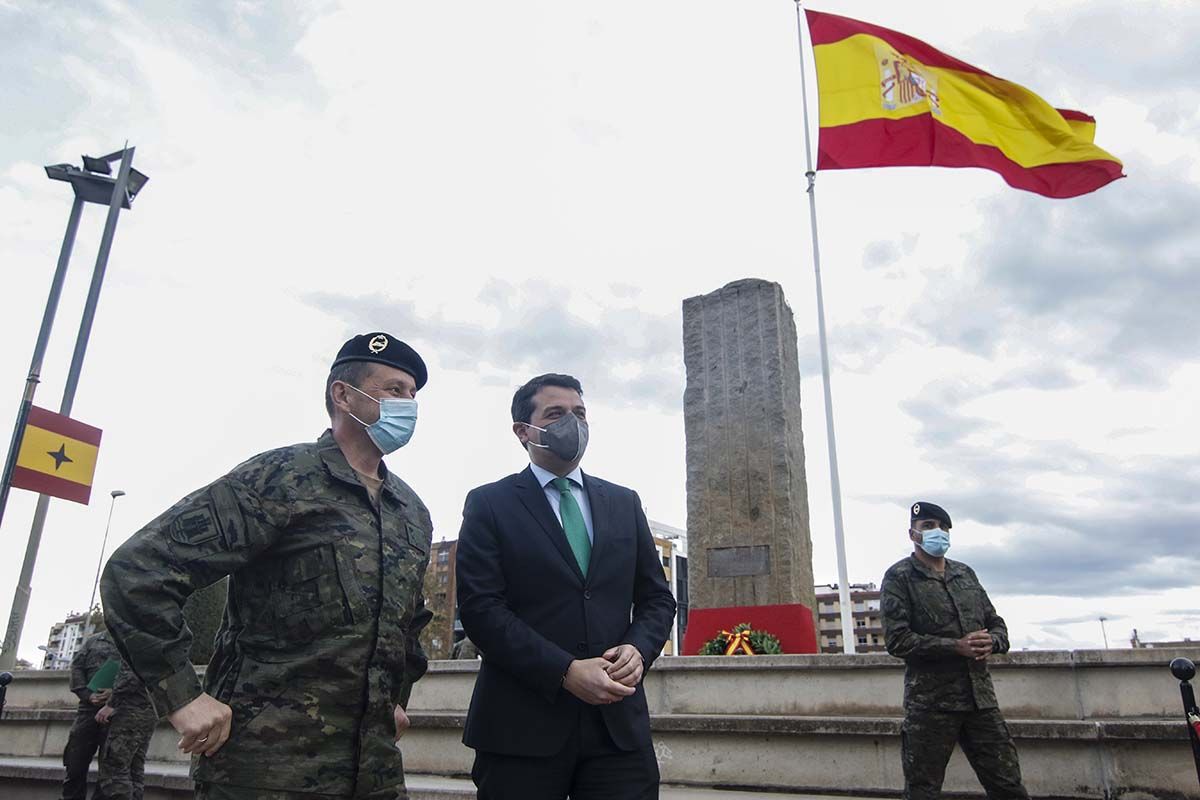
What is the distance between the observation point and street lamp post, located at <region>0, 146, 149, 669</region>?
Result: 27.3 feet

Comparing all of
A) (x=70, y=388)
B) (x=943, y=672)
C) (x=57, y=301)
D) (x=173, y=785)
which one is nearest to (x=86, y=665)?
(x=173, y=785)

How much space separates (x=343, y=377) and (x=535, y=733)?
1229 millimetres

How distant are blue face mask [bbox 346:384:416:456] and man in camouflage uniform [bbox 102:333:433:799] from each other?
0.13m

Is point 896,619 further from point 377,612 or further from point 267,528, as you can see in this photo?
point 267,528

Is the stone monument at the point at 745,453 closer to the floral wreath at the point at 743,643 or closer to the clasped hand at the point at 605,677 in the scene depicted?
the floral wreath at the point at 743,643

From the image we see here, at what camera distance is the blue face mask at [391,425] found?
250cm

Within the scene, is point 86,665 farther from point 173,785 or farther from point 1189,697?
point 1189,697

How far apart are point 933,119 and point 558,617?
8.22m

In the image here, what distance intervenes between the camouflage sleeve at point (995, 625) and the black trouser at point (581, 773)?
2753mm

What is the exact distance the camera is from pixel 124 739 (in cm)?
573

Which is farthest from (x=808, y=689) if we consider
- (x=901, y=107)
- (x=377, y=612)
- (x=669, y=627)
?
(x=901, y=107)

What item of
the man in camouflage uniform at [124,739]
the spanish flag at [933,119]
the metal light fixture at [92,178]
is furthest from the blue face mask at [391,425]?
the metal light fixture at [92,178]

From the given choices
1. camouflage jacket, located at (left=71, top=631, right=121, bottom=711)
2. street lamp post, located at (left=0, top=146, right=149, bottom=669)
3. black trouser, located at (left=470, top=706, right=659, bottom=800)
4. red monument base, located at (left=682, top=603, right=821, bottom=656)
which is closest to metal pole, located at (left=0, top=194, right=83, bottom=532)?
street lamp post, located at (left=0, top=146, right=149, bottom=669)

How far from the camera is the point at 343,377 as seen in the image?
2.56 meters
